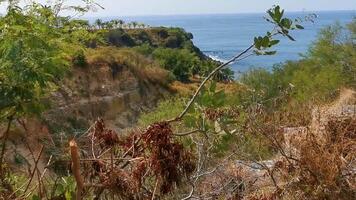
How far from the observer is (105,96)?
28.1m

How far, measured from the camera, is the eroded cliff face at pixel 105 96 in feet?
81.8

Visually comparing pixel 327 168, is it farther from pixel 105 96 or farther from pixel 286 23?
pixel 105 96

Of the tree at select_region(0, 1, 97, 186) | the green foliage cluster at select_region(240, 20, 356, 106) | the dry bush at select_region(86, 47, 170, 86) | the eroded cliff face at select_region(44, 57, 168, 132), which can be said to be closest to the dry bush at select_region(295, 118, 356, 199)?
the tree at select_region(0, 1, 97, 186)

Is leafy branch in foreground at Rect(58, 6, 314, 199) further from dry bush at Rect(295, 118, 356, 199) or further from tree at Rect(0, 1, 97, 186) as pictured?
dry bush at Rect(295, 118, 356, 199)

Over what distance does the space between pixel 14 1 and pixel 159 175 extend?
1.01m

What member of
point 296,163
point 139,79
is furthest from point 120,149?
point 139,79

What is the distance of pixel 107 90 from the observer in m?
28.5

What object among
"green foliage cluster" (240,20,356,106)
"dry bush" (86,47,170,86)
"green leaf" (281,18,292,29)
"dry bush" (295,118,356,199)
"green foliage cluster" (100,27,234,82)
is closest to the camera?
"green leaf" (281,18,292,29)

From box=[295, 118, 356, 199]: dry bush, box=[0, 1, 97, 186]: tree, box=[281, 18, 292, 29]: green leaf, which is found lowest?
box=[295, 118, 356, 199]: dry bush

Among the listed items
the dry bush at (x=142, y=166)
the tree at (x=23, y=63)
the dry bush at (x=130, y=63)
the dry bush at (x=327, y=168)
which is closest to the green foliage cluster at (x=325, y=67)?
the dry bush at (x=130, y=63)

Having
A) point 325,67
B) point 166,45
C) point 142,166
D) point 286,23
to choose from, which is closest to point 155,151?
point 142,166

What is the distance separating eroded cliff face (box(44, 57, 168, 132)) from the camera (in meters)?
24.9

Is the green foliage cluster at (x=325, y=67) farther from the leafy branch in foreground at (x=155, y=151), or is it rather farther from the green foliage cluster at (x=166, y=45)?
the leafy branch in foreground at (x=155, y=151)

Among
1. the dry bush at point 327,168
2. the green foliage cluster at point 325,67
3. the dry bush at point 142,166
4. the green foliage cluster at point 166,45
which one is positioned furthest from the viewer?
the green foliage cluster at point 166,45
